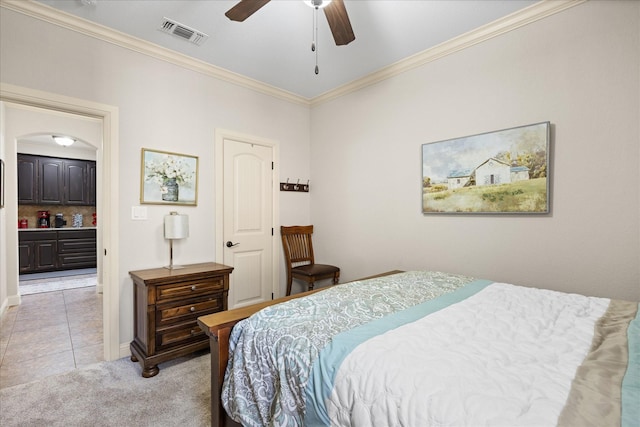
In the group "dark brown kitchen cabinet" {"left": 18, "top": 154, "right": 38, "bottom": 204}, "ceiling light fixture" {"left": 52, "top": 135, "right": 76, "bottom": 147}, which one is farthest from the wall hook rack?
"dark brown kitchen cabinet" {"left": 18, "top": 154, "right": 38, "bottom": 204}

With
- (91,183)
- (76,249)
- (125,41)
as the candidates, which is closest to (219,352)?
(125,41)

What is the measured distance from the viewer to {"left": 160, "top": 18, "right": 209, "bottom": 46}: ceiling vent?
2.44 meters

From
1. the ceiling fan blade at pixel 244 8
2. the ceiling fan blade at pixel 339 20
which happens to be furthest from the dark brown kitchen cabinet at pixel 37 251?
the ceiling fan blade at pixel 339 20

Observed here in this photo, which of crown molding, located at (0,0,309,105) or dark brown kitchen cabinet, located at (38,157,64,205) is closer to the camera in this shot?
crown molding, located at (0,0,309,105)

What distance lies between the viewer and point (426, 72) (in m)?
2.93

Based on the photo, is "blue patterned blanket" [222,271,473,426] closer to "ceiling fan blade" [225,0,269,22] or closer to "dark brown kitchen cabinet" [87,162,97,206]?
"ceiling fan blade" [225,0,269,22]

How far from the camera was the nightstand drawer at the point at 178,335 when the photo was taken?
239 cm

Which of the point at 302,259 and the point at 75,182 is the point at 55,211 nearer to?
the point at 75,182

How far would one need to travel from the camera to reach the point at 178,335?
97.9 inches

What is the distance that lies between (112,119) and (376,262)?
284cm

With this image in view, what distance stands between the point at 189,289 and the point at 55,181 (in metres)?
5.98

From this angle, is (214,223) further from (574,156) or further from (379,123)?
(574,156)

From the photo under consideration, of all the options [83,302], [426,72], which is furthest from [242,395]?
[83,302]

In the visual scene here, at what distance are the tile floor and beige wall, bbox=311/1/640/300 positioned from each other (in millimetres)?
2852
